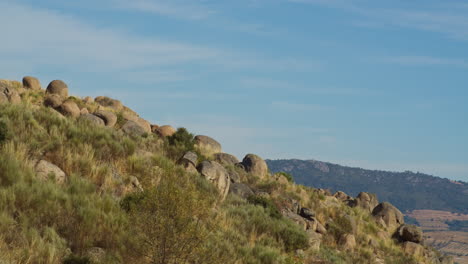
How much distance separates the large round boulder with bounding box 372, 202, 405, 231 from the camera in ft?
136

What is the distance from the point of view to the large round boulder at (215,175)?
2350 centimetres

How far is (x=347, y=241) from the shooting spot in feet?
95.2

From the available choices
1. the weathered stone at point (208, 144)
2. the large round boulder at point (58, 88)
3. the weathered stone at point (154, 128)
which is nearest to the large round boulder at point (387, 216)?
the weathered stone at point (208, 144)

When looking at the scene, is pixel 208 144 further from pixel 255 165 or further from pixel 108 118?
pixel 108 118

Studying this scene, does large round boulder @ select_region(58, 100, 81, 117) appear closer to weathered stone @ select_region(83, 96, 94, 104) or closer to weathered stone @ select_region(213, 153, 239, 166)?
weathered stone @ select_region(83, 96, 94, 104)

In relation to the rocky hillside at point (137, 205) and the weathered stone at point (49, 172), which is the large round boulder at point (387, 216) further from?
the weathered stone at point (49, 172)

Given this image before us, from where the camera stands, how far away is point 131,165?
19.6 meters

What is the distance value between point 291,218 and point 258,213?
4.42 m

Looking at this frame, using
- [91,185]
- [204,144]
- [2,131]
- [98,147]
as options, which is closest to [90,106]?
[204,144]

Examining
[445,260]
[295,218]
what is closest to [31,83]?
[295,218]

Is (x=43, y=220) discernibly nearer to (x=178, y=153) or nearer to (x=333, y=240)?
(x=178, y=153)

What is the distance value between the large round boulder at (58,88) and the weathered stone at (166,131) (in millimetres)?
9919

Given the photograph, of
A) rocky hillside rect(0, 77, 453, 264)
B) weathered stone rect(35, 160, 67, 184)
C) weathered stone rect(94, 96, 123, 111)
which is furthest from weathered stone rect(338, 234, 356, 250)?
weathered stone rect(94, 96, 123, 111)

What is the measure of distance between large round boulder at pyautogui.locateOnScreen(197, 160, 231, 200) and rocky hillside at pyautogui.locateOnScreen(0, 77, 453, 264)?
0.06 m
